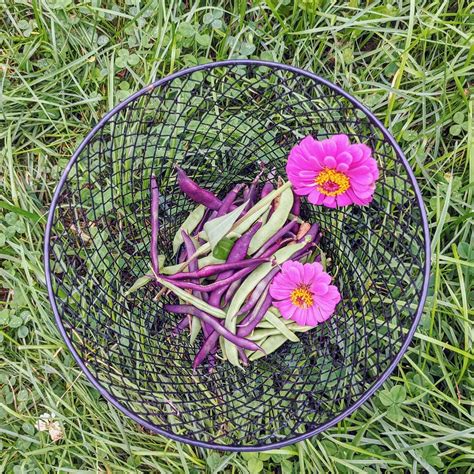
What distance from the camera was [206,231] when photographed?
116 cm

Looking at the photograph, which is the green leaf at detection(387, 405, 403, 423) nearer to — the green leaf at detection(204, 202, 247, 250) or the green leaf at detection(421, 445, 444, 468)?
the green leaf at detection(421, 445, 444, 468)

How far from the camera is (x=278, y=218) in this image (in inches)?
45.2

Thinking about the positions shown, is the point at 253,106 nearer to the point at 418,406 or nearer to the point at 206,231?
the point at 206,231

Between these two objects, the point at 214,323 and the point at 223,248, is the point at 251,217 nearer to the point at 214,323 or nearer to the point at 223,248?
the point at 223,248

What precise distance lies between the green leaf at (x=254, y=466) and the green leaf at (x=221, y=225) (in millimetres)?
462

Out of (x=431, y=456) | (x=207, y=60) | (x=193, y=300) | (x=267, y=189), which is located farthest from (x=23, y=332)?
(x=431, y=456)

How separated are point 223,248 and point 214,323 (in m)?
0.15

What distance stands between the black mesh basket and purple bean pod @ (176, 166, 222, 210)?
0.07m

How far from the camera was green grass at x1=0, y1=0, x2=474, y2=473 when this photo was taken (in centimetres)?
115

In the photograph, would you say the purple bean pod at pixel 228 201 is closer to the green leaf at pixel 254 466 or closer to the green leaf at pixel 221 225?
the green leaf at pixel 221 225

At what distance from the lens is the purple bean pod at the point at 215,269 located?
1.13 meters

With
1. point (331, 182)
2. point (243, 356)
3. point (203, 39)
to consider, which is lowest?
point (243, 356)

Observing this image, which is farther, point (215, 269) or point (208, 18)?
point (208, 18)

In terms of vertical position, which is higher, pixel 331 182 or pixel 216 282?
pixel 331 182
